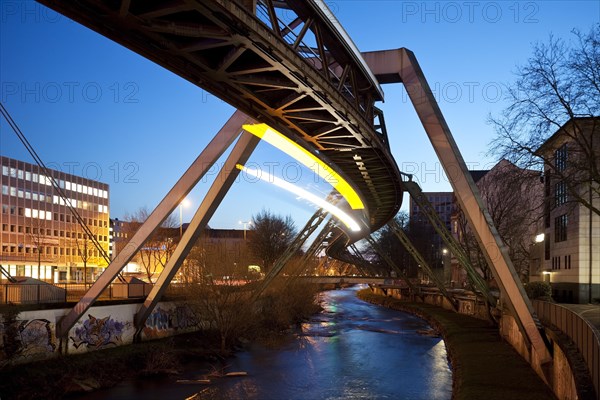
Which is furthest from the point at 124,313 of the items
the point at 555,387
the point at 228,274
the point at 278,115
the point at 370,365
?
the point at 555,387

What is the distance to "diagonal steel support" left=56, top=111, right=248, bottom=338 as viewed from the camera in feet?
84.6

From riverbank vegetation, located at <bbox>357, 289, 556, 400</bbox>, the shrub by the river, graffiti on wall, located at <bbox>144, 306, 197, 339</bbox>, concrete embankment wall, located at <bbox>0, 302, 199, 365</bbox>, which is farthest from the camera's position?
the shrub by the river

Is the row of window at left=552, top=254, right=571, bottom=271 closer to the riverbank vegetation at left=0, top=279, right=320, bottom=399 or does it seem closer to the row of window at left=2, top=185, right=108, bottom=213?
the riverbank vegetation at left=0, top=279, right=320, bottom=399

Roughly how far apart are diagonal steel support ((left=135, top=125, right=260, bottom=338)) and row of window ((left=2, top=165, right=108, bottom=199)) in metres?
51.4

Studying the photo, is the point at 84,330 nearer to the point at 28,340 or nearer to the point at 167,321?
the point at 28,340

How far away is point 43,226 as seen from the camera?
87812mm

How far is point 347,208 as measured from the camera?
117ft

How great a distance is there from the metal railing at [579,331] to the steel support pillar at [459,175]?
118cm

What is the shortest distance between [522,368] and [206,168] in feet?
53.4

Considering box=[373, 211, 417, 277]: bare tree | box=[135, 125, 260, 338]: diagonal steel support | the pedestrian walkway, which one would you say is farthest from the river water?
box=[373, 211, 417, 277]: bare tree

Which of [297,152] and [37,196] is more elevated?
[37,196]

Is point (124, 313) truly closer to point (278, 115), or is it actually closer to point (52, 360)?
point (52, 360)

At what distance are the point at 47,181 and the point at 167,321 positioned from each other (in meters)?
74.4

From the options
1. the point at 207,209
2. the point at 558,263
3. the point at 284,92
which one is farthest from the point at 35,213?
the point at 284,92
